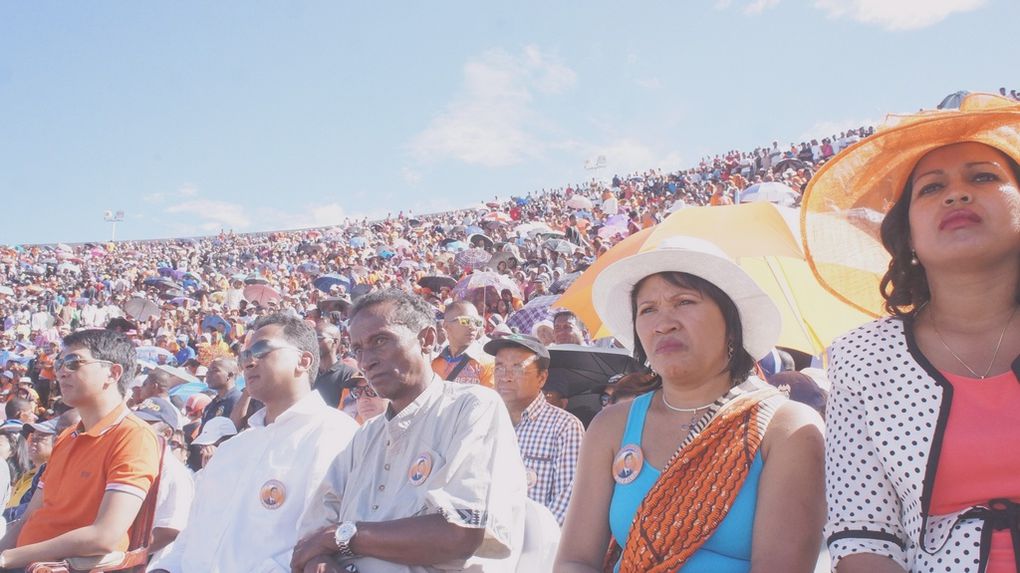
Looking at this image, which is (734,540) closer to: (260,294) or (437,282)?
(437,282)

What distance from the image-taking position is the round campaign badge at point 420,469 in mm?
2318

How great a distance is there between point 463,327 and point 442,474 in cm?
332

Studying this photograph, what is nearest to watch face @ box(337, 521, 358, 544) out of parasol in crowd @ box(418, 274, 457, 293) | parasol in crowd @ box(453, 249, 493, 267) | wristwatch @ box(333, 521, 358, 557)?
wristwatch @ box(333, 521, 358, 557)

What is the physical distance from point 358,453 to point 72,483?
5.13ft

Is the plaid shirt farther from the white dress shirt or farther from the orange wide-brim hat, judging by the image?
the orange wide-brim hat

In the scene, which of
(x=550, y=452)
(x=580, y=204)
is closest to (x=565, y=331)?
(x=550, y=452)

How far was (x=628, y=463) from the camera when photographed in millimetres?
1941

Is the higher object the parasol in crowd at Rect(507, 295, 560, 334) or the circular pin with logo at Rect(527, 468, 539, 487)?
the parasol in crowd at Rect(507, 295, 560, 334)

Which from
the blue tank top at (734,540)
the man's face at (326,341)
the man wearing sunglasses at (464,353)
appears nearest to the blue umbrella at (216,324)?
Result: the man's face at (326,341)

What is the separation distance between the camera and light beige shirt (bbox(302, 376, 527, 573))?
2.20 m

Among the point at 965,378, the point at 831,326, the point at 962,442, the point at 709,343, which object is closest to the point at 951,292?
the point at 965,378

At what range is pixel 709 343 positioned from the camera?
6.55 ft

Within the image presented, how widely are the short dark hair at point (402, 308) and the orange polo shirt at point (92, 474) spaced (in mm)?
1339

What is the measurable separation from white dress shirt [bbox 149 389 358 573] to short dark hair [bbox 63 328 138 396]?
3.39 feet
